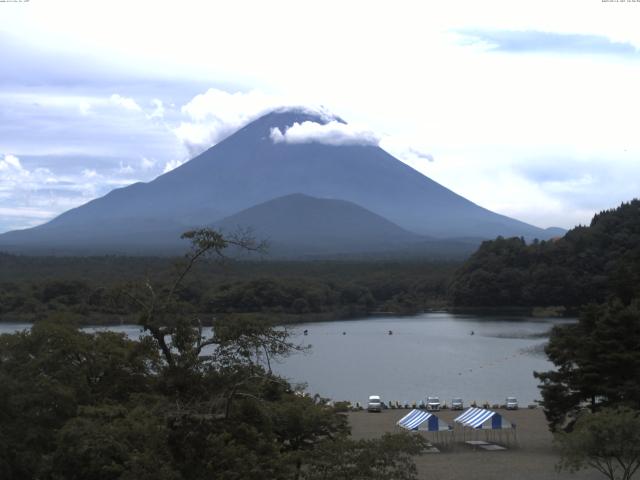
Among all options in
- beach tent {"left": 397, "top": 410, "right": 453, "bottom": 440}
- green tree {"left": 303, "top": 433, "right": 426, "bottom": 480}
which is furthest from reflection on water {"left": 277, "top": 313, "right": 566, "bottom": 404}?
green tree {"left": 303, "top": 433, "right": 426, "bottom": 480}

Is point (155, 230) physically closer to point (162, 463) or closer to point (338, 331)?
point (338, 331)

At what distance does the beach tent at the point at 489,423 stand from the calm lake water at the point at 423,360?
13.3ft

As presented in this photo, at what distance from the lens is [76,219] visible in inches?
6132

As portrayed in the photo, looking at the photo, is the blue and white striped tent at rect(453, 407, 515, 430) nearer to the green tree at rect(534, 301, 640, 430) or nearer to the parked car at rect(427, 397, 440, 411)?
the green tree at rect(534, 301, 640, 430)

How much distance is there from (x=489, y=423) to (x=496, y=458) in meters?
1.00

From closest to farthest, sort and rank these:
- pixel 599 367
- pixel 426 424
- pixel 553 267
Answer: pixel 599 367, pixel 426 424, pixel 553 267

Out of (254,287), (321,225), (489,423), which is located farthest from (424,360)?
(321,225)

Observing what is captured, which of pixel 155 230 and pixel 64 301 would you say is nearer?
pixel 64 301

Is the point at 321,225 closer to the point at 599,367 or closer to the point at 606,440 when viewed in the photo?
the point at 599,367

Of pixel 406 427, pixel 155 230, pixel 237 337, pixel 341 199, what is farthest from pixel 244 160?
pixel 237 337

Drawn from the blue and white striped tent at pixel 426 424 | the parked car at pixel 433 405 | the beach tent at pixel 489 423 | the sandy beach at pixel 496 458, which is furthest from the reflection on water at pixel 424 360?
the blue and white striped tent at pixel 426 424

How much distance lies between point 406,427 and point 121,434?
31.8 ft

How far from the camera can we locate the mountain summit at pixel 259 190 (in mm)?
138875

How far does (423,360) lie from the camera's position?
2994 centimetres
